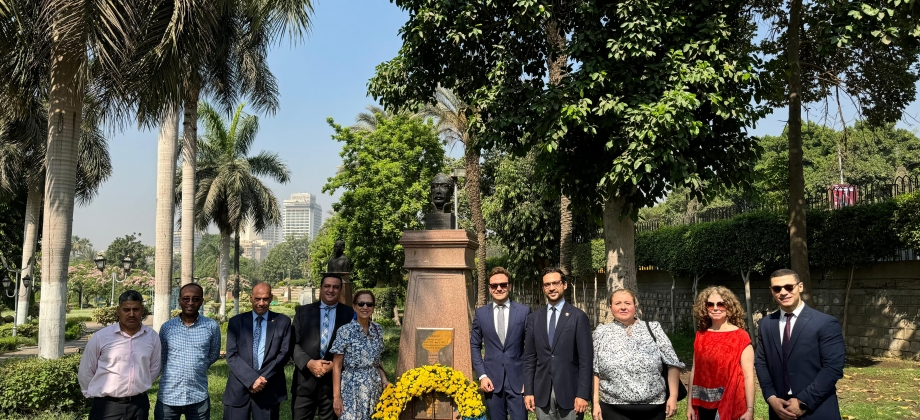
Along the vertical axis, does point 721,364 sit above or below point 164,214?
below

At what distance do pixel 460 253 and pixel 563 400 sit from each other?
225 centimetres

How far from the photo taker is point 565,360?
5043mm

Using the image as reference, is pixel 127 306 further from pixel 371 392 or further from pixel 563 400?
pixel 563 400

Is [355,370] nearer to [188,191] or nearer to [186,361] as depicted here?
[186,361]

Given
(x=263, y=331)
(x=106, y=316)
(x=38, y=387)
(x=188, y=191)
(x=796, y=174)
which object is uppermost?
(x=188, y=191)

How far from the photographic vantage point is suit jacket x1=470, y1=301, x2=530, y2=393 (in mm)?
5488

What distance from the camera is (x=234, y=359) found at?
540cm

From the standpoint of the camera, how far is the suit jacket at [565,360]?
4.96 m

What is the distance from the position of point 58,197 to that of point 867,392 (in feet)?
38.2

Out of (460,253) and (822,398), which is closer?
(822,398)

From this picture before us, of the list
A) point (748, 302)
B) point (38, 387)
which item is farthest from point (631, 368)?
point (748, 302)

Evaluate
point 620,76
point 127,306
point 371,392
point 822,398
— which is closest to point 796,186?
point 620,76

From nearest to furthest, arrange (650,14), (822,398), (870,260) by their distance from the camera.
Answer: (822,398), (650,14), (870,260)

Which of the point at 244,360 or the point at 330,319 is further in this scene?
the point at 330,319
